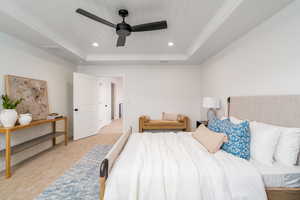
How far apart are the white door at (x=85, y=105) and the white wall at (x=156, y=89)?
0.56m

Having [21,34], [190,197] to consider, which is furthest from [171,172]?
[21,34]

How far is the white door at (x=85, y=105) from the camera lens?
3855mm

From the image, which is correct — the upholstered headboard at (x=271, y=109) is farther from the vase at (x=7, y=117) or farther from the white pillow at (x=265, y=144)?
the vase at (x=7, y=117)

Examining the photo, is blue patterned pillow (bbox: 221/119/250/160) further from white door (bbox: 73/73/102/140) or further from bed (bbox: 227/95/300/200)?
white door (bbox: 73/73/102/140)

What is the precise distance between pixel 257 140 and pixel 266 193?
0.52 meters

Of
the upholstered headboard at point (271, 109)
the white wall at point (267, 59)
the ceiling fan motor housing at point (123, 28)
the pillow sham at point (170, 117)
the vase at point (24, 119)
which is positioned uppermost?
the ceiling fan motor housing at point (123, 28)

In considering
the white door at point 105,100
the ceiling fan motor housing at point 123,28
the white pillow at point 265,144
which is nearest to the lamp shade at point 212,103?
the white pillow at point 265,144

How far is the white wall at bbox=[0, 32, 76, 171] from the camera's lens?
7.72ft

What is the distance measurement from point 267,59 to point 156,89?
10.1ft

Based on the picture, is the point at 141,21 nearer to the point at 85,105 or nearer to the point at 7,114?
the point at 7,114

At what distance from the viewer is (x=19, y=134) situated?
2.53 m

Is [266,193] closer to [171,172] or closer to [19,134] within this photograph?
[171,172]

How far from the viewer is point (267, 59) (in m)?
1.86

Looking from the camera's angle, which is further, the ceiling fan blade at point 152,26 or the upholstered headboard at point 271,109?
the ceiling fan blade at point 152,26
